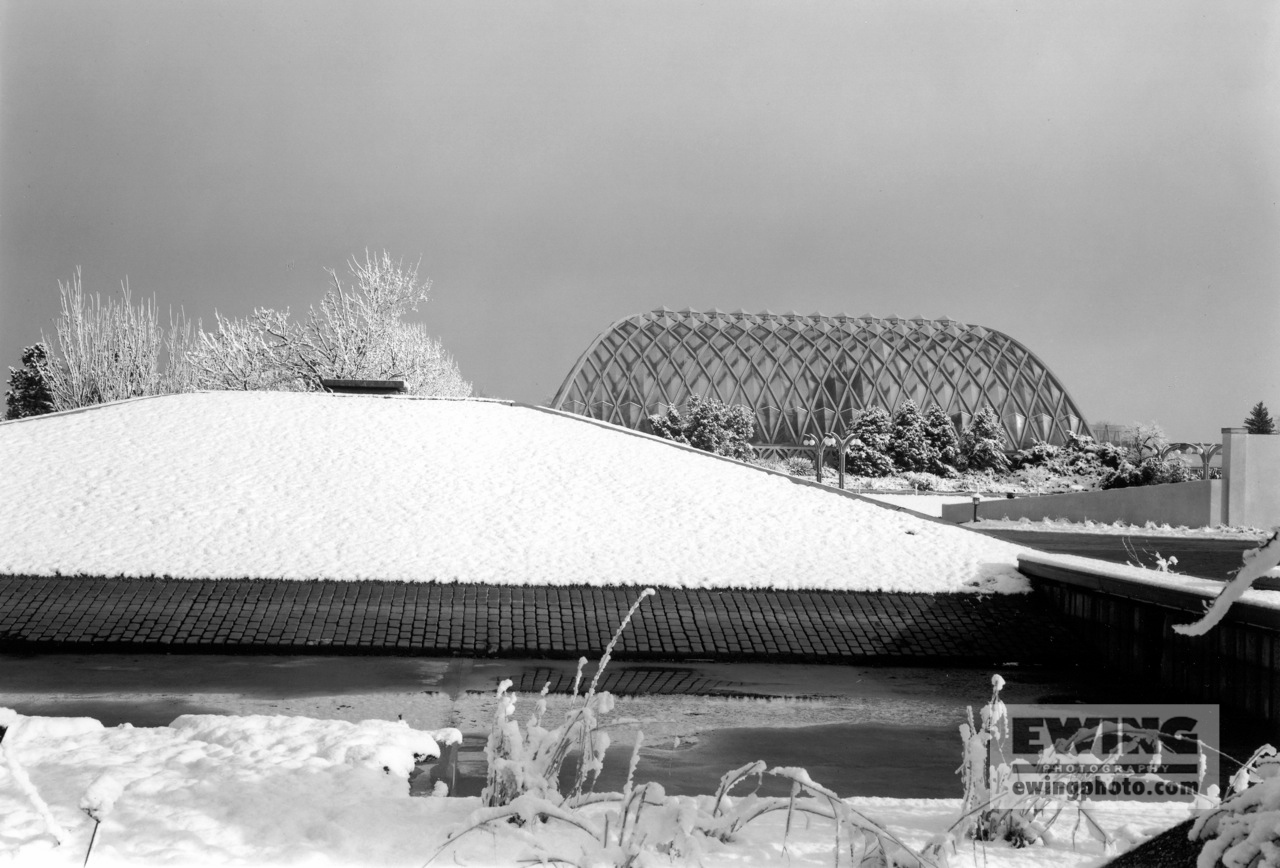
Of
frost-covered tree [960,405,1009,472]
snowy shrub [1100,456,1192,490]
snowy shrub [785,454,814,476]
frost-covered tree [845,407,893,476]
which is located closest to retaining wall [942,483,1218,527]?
snowy shrub [1100,456,1192,490]

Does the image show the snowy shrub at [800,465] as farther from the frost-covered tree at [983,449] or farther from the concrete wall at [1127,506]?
the concrete wall at [1127,506]

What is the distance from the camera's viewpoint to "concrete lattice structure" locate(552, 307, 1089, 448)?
188 feet

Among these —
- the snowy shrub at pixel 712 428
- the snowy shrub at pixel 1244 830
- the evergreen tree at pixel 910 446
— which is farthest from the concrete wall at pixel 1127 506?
the snowy shrub at pixel 1244 830

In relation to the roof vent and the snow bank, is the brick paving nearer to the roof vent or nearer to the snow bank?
the snow bank

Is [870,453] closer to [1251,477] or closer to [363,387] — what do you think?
[1251,477]

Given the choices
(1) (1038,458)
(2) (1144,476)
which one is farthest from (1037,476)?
(2) (1144,476)

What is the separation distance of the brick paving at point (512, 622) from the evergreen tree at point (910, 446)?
30154mm

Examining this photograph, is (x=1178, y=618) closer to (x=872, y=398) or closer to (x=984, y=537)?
(x=984, y=537)

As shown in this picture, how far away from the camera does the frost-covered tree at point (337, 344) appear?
29047 millimetres

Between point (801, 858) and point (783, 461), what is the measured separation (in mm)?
49670

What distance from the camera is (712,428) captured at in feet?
139

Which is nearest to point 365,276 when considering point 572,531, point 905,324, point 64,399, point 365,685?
point 64,399

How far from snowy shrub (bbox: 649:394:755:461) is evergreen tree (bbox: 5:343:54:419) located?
24644mm

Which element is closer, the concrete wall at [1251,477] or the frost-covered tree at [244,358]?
the concrete wall at [1251,477]
